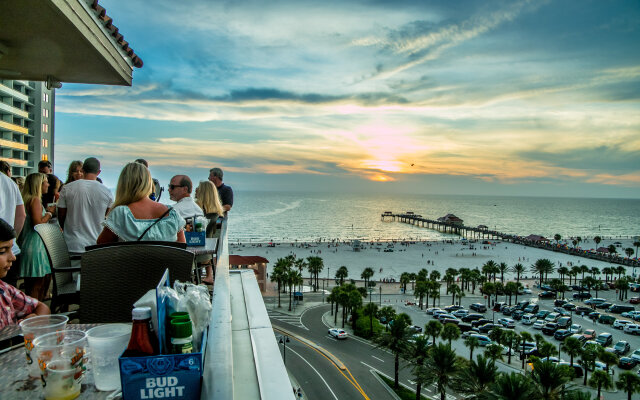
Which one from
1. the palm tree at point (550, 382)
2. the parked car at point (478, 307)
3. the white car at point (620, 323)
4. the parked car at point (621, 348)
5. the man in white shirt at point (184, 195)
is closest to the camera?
the man in white shirt at point (184, 195)

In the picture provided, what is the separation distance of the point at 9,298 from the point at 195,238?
2.29m

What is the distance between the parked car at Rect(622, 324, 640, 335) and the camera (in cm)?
3647

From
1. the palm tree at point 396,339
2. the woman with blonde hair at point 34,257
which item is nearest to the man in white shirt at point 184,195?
the woman with blonde hair at point 34,257

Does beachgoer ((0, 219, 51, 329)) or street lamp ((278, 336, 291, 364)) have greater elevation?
beachgoer ((0, 219, 51, 329))

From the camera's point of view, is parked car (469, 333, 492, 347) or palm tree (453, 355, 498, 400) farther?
parked car (469, 333, 492, 347)

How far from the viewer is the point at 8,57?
20.3 ft

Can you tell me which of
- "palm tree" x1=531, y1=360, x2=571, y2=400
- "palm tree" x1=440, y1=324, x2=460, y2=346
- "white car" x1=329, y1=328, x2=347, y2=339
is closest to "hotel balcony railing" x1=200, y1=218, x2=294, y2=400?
"palm tree" x1=531, y1=360, x2=571, y2=400

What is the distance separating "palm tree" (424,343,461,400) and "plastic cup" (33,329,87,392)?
2519 centimetres

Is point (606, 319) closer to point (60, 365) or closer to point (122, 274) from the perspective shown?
point (122, 274)

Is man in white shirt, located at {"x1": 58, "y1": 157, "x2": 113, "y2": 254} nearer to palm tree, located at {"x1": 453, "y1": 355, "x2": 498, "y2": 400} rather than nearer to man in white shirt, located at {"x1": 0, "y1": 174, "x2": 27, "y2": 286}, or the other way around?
man in white shirt, located at {"x1": 0, "y1": 174, "x2": 27, "y2": 286}

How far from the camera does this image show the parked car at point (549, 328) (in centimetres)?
3584

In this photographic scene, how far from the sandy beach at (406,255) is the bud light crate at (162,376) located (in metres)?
54.4

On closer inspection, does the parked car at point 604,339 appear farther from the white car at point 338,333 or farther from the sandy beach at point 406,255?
the sandy beach at point 406,255

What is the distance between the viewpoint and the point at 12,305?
2.66m
